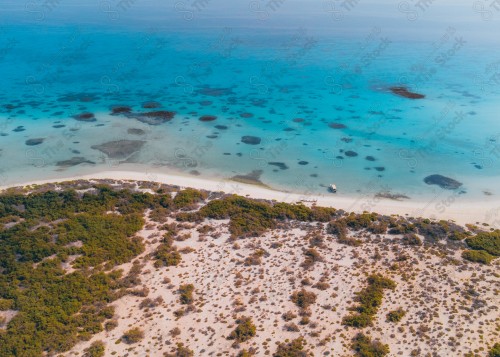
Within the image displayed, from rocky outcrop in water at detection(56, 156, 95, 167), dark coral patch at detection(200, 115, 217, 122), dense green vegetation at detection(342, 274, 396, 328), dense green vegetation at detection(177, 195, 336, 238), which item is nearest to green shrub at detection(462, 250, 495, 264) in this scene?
dense green vegetation at detection(342, 274, 396, 328)

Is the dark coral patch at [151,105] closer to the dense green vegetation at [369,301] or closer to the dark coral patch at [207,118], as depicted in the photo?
the dark coral patch at [207,118]

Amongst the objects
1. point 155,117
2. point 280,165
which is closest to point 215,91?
point 155,117

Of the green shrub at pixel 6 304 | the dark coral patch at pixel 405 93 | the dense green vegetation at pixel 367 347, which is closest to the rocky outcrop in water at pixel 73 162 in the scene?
the green shrub at pixel 6 304

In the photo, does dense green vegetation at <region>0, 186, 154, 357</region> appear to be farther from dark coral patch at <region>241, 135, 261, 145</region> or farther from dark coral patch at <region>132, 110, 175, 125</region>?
dark coral patch at <region>132, 110, 175, 125</region>

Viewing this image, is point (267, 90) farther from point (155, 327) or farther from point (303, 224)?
point (155, 327)

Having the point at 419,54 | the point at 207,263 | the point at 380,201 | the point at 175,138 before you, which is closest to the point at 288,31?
the point at 419,54

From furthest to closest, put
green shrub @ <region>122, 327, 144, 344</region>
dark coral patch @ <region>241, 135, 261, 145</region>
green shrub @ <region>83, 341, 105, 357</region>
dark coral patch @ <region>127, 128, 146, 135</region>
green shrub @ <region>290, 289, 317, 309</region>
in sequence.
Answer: dark coral patch @ <region>127, 128, 146, 135</region>
dark coral patch @ <region>241, 135, 261, 145</region>
green shrub @ <region>290, 289, 317, 309</region>
green shrub @ <region>122, 327, 144, 344</region>
green shrub @ <region>83, 341, 105, 357</region>
